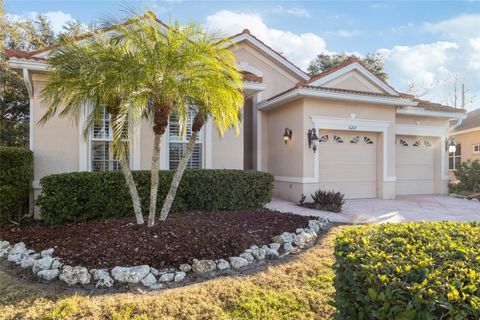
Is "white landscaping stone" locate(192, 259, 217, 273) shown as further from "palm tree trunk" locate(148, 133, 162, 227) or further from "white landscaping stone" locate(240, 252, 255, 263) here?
"palm tree trunk" locate(148, 133, 162, 227)

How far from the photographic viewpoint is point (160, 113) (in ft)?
→ 18.0

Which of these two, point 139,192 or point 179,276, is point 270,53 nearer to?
point 139,192

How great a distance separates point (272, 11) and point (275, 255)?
316 inches

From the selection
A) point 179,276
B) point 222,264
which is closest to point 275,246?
point 222,264

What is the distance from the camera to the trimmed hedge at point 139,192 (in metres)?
6.84

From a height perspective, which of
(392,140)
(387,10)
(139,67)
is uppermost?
(387,10)

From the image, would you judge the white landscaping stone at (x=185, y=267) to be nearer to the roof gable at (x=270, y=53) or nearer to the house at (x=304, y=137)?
the house at (x=304, y=137)

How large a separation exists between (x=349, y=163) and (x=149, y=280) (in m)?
9.21

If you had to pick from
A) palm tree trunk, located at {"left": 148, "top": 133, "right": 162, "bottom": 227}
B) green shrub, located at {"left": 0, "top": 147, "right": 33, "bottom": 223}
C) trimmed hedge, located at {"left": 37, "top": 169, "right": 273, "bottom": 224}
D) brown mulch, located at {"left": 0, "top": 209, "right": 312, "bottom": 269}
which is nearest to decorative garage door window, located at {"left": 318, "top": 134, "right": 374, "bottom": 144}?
trimmed hedge, located at {"left": 37, "top": 169, "right": 273, "bottom": 224}

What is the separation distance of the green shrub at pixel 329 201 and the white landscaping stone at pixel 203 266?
5461 mm

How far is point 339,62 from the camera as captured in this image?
19.9m

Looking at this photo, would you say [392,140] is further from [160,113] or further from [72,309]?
[72,309]

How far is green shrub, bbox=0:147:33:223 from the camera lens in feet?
22.9

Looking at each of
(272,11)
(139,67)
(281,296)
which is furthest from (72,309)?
(272,11)
